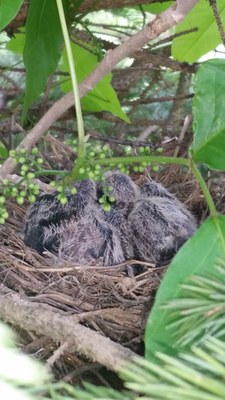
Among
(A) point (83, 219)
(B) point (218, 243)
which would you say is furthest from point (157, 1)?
(B) point (218, 243)

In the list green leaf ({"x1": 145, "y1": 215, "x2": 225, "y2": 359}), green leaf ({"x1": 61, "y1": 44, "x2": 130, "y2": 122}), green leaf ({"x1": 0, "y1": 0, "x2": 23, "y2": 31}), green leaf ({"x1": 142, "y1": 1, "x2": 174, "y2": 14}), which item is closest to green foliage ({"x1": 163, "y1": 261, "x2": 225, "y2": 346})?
green leaf ({"x1": 145, "y1": 215, "x2": 225, "y2": 359})

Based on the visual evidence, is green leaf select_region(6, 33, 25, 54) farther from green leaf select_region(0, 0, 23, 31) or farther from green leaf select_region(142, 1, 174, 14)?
green leaf select_region(0, 0, 23, 31)

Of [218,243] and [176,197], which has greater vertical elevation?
[218,243]

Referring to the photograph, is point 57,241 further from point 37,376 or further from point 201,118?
point 37,376

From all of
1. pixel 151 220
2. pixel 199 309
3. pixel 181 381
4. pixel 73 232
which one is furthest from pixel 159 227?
pixel 181 381

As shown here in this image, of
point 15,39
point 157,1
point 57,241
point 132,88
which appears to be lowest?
point 57,241

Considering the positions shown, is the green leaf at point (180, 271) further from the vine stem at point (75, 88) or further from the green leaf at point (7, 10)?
the green leaf at point (7, 10)

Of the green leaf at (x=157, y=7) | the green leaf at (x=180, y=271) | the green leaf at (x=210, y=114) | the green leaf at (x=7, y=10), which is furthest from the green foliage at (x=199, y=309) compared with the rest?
the green leaf at (x=157, y=7)

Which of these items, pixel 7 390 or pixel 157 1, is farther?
pixel 157 1
